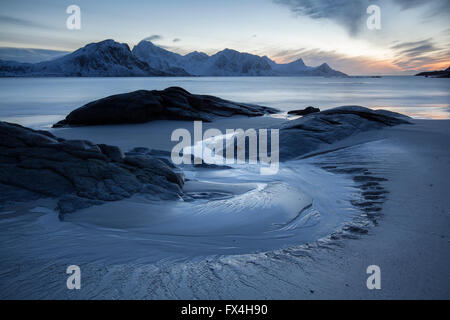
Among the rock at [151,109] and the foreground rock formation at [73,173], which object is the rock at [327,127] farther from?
the rock at [151,109]

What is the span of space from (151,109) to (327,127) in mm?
6778

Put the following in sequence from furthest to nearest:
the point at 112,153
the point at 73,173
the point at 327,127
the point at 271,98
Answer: the point at 271,98 → the point at 327,127 → the point at 112,153 → the point at 73,173

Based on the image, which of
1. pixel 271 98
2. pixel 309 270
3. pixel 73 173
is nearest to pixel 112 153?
pixel 73 173

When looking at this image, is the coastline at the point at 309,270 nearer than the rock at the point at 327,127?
Yes

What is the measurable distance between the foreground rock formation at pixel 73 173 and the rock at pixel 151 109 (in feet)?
23.0

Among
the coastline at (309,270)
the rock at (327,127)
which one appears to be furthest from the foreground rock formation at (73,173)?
the rock at (327,127)

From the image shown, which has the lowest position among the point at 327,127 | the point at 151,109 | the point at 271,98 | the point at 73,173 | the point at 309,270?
the point at 309,270

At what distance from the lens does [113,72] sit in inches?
6944

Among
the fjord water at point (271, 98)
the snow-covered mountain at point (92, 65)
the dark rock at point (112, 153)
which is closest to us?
the dark rock at point (112, 153)

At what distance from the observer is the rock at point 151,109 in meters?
11.5

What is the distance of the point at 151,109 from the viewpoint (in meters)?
12.1

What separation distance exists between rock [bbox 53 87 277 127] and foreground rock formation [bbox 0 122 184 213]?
7.01 metres

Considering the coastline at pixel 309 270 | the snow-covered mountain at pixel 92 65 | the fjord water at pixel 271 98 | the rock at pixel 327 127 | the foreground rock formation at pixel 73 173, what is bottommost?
the coastline at pixel 309 270

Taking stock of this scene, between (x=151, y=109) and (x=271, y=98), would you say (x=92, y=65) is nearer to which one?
(x=271, y=98)
